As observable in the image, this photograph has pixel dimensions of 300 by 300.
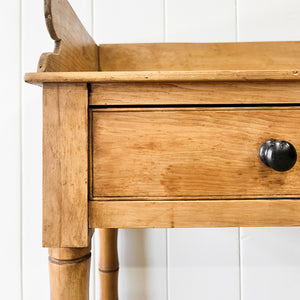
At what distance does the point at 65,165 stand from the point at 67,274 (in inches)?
5.4

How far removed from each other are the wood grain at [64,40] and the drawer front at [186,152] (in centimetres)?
9

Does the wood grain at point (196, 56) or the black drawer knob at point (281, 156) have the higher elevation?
the wood grain at point (196, 56)

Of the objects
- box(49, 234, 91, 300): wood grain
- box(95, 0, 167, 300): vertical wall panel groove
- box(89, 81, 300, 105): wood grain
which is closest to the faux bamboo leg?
box(95, 0, 167, 300): vertical wall panel groove

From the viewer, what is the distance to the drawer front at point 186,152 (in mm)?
341

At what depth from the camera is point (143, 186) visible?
341mm

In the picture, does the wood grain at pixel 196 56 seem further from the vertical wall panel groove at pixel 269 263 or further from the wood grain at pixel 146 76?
the wood grain at pixel 146 76

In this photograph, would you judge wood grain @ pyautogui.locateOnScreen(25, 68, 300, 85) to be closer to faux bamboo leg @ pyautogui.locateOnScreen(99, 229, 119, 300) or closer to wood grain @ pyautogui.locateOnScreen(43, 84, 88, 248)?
wood grain @ pyautogui.locateOnScreen(43, 84, 88, 248)

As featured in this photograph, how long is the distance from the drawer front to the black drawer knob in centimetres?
2

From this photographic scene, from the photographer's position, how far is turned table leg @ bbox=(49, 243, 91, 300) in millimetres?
346

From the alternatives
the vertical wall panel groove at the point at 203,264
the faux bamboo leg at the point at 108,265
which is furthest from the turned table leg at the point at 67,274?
the vertical wall panel groove at the point at 203,264

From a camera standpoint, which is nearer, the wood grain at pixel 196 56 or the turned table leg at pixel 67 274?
the turned table leg at pixel 67 274

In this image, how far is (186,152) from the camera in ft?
1.12

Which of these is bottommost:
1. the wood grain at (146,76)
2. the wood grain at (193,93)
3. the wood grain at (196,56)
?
the wood grain at (193,93)

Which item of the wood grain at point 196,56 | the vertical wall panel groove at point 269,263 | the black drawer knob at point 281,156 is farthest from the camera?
the vertical wall panel groove at point 269,263
